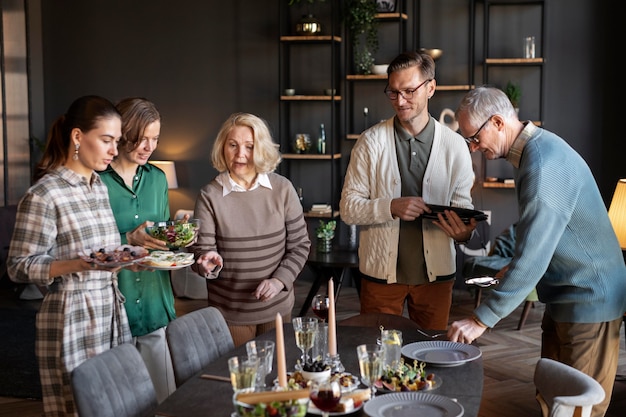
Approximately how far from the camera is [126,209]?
3.23 metres

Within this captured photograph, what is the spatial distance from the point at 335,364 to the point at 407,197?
103 cm

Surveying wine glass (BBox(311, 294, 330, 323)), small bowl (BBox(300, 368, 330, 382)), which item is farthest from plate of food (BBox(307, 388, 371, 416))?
wine glass (BBox(311, 294, 330, 323))

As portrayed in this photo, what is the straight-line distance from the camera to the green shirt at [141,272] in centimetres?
320

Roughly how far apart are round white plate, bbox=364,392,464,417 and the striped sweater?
1198mm

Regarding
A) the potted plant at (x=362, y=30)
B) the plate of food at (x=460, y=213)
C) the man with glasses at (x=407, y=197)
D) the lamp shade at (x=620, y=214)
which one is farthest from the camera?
the potted plant at (x=362, y=30)

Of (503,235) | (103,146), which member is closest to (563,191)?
(103,146)

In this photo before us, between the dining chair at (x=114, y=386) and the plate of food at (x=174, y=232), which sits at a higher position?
the plate of food at (x=174, y=232)

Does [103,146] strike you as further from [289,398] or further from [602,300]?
[602,300]

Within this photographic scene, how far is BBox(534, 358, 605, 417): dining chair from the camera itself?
2.12 metres

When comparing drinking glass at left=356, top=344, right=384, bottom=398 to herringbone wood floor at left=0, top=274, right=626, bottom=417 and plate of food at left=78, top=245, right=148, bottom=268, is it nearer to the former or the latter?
plate of food at left=78, top=245, right=148, bottom=268

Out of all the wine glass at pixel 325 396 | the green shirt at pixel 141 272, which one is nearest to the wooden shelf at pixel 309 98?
the green shirt at pixel 141 272

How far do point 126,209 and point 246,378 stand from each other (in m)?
1.34

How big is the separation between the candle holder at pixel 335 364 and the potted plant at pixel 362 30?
547 cm

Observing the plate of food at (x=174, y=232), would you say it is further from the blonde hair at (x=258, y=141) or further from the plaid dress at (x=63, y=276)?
the blonde hair at (x=258, y=141)
